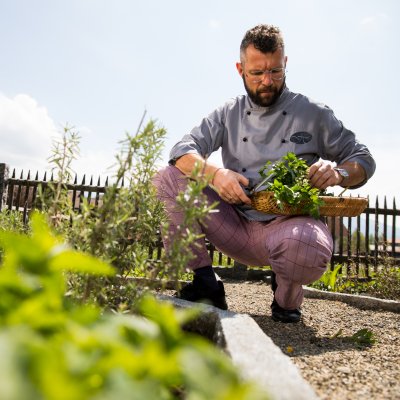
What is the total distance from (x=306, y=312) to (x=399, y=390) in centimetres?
188

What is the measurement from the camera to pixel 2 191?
317 inches

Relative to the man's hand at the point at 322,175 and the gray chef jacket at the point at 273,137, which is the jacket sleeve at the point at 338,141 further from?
the man's hand at the point at 322,175

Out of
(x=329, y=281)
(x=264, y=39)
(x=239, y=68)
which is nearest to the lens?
(x=264, y=39)

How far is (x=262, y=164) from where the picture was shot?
11.2 feet

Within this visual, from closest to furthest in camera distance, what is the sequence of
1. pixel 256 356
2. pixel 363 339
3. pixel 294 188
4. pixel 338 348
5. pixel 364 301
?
pixel 256 356
pixel 338 348
pixel 363 339
pixel 294 188
pixel 364 301

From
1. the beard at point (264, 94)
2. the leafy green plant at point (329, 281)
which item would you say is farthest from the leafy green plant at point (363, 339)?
the leafy green plant at point (329, 281)

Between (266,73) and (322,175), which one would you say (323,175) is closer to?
(322,175)

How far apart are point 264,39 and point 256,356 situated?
8.63 feet

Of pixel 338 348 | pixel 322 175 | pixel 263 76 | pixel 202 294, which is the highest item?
pixel 263 76

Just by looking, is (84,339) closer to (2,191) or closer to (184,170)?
(184,170)

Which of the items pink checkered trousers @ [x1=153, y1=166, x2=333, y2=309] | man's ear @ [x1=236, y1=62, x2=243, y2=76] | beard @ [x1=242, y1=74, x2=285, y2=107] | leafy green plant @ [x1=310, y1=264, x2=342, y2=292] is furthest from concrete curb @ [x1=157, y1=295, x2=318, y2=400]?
leafy green plant @ [x1=310, y1=264, x2=342, y2=292]

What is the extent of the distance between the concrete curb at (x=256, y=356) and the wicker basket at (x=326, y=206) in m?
1.09

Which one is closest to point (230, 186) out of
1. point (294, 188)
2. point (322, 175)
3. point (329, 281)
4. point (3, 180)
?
point (294, 188)

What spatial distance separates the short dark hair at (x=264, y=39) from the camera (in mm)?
3230
